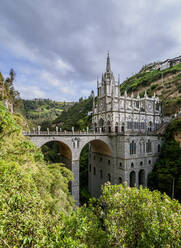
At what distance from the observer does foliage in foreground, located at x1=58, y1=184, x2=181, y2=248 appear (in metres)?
6.00

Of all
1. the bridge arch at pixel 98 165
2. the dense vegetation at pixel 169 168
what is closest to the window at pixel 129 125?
the bridge arch at pixel 98 165

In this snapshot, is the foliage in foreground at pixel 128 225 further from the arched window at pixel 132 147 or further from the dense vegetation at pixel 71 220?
the arched window at pixel 132 147

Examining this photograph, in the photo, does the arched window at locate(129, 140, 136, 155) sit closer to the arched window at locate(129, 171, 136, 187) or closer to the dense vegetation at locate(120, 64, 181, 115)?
the arched window at locate(129, 171, 136, 187)

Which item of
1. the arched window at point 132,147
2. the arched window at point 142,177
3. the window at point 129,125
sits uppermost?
the window at point 129,125

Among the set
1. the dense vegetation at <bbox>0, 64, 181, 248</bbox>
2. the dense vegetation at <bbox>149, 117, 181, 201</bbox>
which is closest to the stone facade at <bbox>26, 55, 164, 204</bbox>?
the dense vegetation at <bbox>149, 117, 181, 201</bbox>

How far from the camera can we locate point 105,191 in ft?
32.1

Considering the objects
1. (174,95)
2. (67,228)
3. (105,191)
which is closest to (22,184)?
(67,228)

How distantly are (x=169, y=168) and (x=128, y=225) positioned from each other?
83.2ft

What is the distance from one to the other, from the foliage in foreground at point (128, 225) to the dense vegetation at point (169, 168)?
2094 centimetres

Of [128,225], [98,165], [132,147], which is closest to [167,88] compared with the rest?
[132,147]

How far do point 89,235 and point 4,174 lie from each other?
5.72 m

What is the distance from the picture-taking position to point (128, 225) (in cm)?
740

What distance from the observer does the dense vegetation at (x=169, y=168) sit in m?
25.9

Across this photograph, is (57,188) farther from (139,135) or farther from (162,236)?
(139,135)
